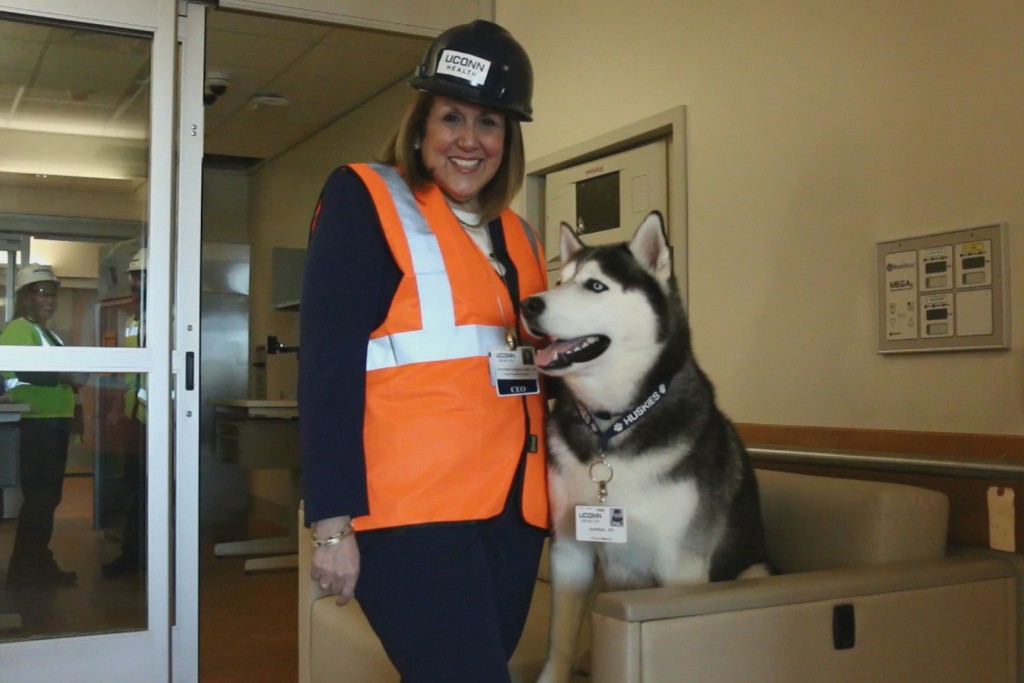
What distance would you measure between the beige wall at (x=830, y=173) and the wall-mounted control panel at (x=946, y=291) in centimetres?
3

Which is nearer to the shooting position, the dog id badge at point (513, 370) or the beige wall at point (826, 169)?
the dog id badge at point (513, 370)

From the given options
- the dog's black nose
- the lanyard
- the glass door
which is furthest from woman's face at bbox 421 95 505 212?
the glass door

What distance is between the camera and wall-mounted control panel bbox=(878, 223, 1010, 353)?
2.06 m

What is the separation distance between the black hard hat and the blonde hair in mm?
49

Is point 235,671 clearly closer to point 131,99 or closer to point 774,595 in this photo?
point 131,99

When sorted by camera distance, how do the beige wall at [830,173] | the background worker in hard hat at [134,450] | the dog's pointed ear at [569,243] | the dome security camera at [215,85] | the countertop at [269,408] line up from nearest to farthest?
the dog's pointed ear at [569,243]
the beige wall at [830,173]
the background worker in hard hat at [134,450]
the countertop at [269,408]
the dome security camera at [215,85]

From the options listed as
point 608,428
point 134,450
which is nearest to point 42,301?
point 134,450

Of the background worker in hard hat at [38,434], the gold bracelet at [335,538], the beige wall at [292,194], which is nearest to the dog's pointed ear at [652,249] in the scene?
the gold bracelet at [335,538]

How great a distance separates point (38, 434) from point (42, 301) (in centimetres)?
47

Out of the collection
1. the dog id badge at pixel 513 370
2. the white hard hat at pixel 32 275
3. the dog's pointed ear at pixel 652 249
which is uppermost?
the white hard hat at pixel 32 275

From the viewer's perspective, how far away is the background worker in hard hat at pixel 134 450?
3.45 meters

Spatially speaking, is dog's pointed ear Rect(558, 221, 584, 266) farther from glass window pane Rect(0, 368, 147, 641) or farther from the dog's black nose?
glass window pane Rect(0, 368, 147, 641)

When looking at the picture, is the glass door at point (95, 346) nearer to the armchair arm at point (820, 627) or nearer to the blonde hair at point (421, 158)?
the blonde hair at point (421, 158)

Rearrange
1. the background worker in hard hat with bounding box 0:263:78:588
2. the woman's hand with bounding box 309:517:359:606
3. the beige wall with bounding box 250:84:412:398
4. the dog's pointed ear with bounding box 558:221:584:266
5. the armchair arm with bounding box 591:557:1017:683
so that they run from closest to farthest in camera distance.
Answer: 1. the woman's hand with bounding box 309:517:359:606
2. the armchair arm with bounding box 591:557:1017:683
3. the dog's pointed ear with bounding box 558:221:584:266
4. the background worker in hard hat with bounding box 0:263:78:588
5. the beige wall with bounding box 250:84:412:398
